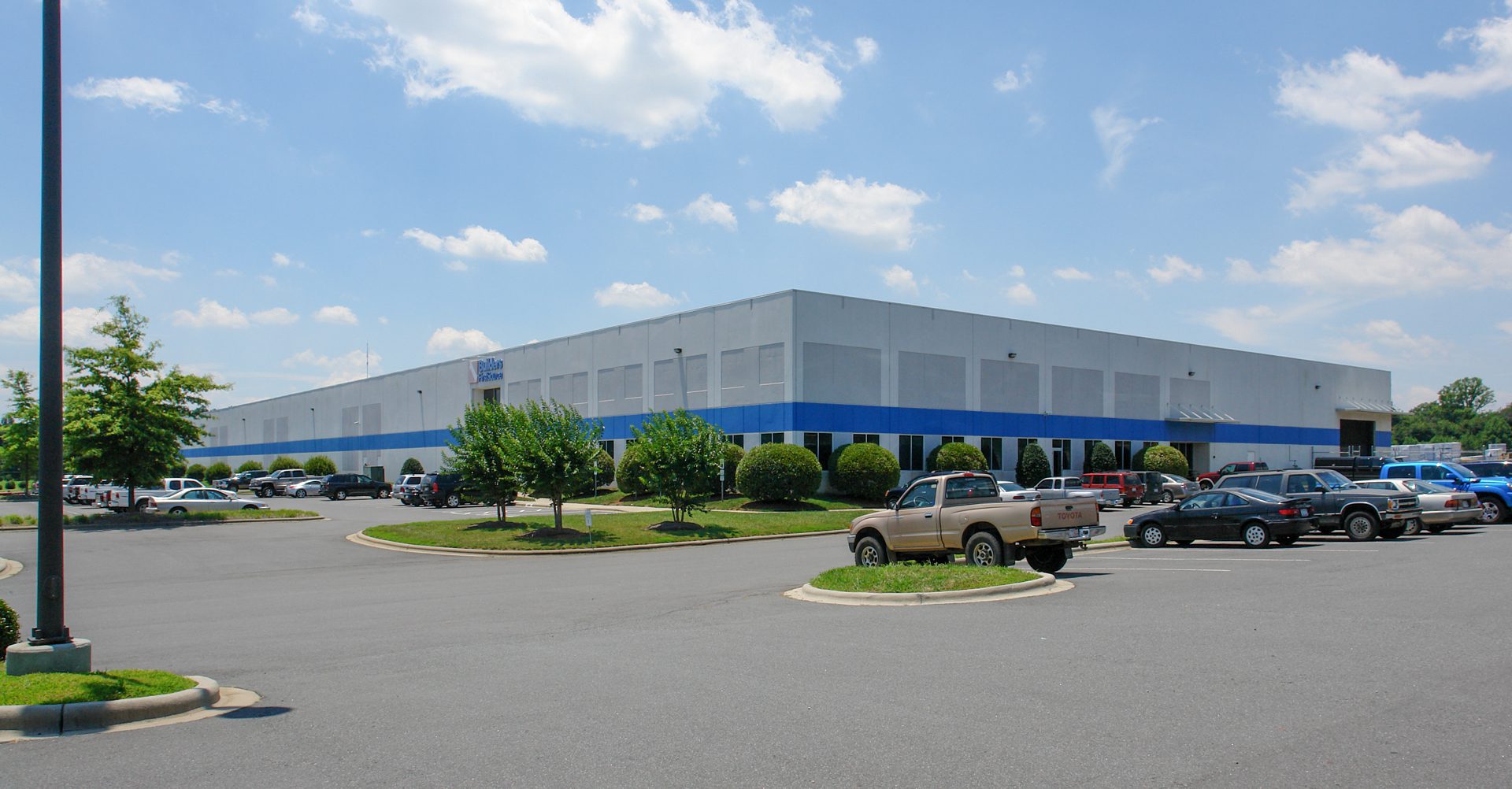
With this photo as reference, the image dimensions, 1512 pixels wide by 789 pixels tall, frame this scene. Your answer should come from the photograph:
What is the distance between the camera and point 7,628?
33.1ft

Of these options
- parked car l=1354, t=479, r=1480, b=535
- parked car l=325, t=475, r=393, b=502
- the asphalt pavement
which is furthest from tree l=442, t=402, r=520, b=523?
parked car l=325, t=475, r=393, b=502

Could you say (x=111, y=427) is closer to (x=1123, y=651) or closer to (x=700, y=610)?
(x=700, y=610)

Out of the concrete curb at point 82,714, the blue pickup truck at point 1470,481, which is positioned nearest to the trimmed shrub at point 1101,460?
the blue pickup truck at point 1470,481

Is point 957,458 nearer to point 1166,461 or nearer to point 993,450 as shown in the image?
point 993,450

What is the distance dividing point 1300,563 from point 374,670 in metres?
15.8

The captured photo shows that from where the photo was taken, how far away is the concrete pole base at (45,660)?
8469 millimetres

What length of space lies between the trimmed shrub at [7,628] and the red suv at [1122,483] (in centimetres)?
3806

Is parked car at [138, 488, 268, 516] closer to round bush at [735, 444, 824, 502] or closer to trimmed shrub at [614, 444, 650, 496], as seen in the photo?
trimmed shrub at [614, 444, 650, 496]

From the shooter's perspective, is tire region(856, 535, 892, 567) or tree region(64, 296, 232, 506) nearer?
tire region(856, 535, 892, 567)

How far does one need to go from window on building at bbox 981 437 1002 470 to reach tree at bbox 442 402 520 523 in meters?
28.0

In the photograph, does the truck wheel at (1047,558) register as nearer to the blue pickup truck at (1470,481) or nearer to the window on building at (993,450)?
the blue pickup truck at (1470,481)

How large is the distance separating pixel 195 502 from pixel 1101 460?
150 ft

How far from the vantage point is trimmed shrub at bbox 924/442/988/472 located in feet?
157

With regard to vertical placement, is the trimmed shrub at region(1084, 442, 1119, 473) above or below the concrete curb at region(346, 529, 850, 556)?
above
